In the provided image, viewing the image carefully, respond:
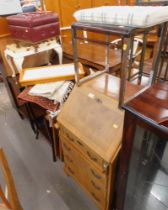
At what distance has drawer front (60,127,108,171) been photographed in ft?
3.33

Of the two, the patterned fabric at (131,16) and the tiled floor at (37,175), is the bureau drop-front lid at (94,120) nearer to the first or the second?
the patterned fabric at (131,16)

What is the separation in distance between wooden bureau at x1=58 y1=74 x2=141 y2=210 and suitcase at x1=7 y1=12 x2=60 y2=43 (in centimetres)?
98

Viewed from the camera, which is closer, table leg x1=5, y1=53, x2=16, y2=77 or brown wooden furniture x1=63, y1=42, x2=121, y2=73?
brown wooden furniture x1=63, y1=42, x2=121, y2=73

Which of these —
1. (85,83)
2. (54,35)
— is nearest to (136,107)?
(85,83)

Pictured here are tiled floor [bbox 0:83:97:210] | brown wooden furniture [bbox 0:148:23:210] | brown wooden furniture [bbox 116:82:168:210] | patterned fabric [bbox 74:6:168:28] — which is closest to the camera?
brown wooden furniture [bbox 116:82:168:210]

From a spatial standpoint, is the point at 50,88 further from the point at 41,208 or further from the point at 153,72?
the point at 41,208

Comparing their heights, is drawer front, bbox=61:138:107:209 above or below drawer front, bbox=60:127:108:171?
below

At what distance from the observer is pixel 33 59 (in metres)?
2.22

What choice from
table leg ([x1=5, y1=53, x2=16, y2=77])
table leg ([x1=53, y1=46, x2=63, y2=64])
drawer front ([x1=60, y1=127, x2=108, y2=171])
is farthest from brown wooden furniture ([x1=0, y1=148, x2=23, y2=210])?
table leg ([x1=53, y1=46, x2=63, y2=64])

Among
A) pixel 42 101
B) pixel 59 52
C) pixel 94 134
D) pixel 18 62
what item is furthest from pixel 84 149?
pixel 59 52

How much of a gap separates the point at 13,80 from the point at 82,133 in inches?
55.1

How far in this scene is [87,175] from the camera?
1.24m

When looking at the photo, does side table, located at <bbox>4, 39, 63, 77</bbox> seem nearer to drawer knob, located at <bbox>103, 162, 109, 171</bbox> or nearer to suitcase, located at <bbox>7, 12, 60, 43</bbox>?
suitcase, located at <bbox>7, 12, 60, 43</bbox>

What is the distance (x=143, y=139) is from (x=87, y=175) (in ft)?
1.88
